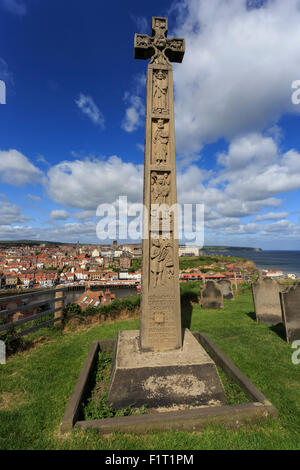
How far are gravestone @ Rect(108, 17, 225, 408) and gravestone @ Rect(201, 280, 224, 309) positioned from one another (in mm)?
5800

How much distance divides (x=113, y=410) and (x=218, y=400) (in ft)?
5.69

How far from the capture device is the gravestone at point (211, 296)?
10.4 m

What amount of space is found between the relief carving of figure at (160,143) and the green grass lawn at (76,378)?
4794 mm

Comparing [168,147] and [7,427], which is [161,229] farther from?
[7,427]

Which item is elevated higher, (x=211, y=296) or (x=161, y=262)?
(x=161, y=262)

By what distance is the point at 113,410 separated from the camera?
3.22 metres

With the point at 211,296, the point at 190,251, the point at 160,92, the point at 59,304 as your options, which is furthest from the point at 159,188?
the point at 190,251

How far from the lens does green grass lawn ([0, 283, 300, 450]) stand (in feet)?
8.49

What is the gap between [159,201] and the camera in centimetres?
452

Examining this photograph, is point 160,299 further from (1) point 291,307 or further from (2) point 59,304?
(2) point 59,304

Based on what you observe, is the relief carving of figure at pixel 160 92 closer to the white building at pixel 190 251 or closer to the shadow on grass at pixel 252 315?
the shadow on grass at pixel 252 315

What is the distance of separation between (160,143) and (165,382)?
15.8 feet

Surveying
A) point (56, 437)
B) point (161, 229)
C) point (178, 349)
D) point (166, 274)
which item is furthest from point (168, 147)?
point (56, 437)

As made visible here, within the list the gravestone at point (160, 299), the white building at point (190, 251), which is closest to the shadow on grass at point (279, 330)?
the gravestone at point (160, 299)
